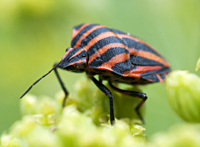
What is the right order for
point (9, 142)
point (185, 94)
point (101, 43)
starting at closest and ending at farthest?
point (185, 94) → point (9, 142) → point (101, 43)

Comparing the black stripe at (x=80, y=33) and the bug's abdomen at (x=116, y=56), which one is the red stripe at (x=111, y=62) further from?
the black stripe at (x=80, y=33)

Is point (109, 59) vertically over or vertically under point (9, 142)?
over

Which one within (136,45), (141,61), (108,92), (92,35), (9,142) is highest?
(92,35)

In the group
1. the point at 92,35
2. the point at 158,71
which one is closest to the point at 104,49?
the point at 92,35

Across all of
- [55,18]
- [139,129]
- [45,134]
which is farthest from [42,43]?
[45,134]

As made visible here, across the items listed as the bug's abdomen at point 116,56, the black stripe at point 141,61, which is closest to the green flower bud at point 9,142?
the bug's abdomen at point 116,56

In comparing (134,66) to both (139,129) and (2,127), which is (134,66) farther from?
(2,127)

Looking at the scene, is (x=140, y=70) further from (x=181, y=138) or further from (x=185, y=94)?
(x=181, y=138)
